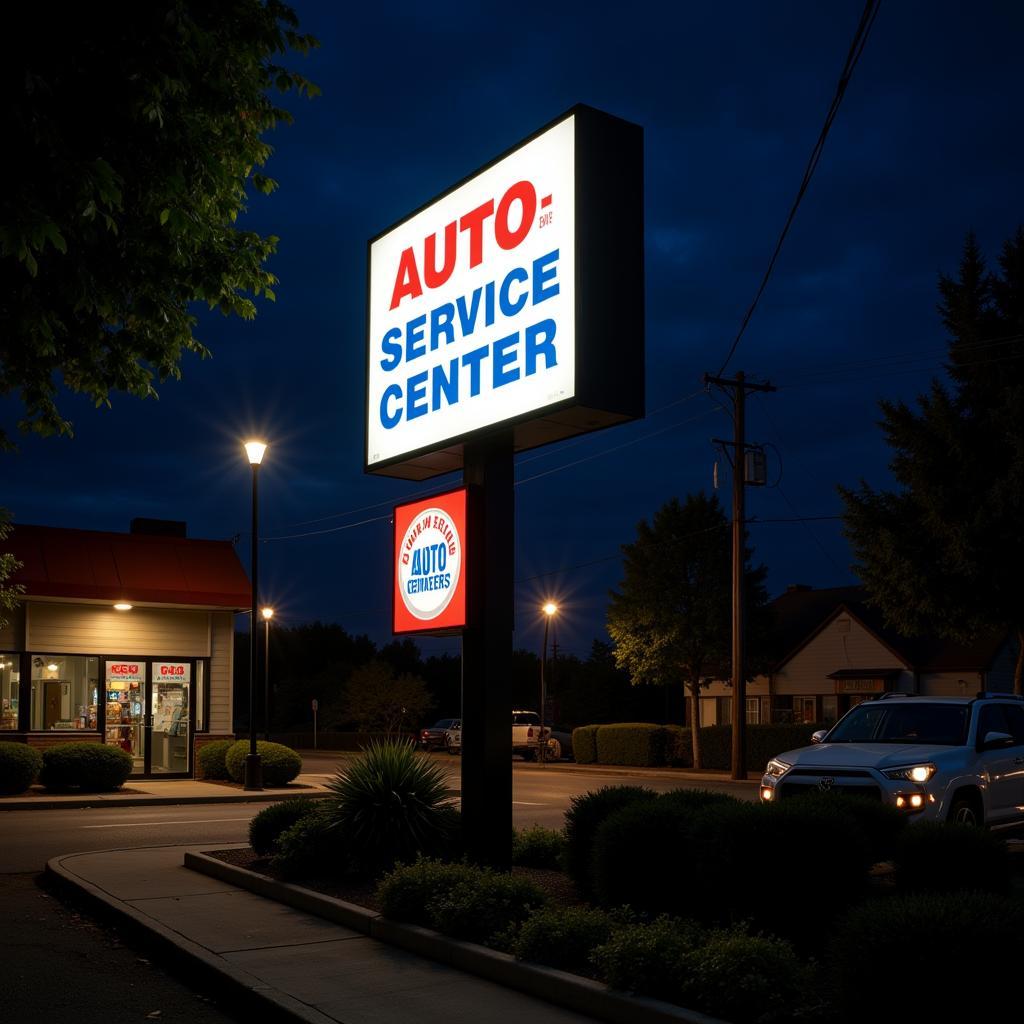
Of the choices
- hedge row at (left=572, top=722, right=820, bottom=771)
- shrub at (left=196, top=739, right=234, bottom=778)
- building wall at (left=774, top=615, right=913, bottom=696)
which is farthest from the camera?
building wall at (left=774, top=615, right=913, bottom=696)

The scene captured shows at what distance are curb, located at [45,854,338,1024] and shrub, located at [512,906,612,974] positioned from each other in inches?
53.1

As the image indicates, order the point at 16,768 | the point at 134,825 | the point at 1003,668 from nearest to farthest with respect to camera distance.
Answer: the point at 134,825
the point at 16,768
the point at 1003,668

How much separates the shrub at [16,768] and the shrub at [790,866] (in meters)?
18.3

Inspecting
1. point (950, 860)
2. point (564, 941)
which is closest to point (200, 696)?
point (564, 941)

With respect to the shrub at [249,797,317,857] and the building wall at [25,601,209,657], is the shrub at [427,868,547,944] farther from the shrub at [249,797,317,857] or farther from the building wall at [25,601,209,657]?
the building wall at [25,601,209,657]

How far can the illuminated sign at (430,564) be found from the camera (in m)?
10.6

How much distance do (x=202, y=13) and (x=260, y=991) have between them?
715 centimetres

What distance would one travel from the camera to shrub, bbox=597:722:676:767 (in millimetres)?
41031

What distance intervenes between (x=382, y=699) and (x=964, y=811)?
57057mm

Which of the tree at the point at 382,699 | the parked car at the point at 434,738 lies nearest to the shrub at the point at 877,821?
the parked car at the point at 434,738

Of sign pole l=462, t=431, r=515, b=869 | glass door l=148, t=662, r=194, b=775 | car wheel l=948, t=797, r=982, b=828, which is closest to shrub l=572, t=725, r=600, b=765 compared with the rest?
glass door l=148, t=662, r=194, b=775

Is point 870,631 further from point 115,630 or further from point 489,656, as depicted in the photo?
point 489,656

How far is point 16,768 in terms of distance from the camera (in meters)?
22.3

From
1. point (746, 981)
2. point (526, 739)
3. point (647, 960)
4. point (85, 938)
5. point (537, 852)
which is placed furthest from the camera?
point (526, 739)
